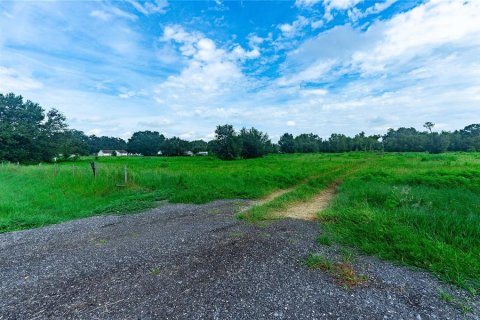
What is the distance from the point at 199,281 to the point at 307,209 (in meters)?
6.25

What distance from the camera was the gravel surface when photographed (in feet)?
11.5

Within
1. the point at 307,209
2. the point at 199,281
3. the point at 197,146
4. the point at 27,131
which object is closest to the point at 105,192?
the point at 307,209

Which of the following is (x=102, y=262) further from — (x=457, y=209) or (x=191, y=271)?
→ (x=457, y=209)

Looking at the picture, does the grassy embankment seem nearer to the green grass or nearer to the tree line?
the green grass

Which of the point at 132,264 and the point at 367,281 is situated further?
the point at 132,264

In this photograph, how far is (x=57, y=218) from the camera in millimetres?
8852

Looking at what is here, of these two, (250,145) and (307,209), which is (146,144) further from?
(307,209)

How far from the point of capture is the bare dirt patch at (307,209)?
27.5 ft

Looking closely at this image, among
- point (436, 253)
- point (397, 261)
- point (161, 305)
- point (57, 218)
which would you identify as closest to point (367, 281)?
point (397, 261)

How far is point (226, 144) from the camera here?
171 ft

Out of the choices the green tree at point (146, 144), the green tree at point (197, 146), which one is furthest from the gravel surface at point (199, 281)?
the green tree at point (146, 144)

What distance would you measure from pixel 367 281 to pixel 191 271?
3382 mm

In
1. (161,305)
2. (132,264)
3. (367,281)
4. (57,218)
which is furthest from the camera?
(57,218)

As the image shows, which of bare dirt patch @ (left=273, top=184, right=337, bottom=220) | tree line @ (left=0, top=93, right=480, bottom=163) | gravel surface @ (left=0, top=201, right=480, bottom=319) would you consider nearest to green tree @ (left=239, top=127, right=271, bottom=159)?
tree line @ (left=0, top=93, right=480, bottom=163)
